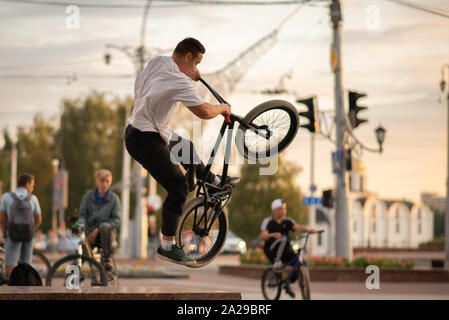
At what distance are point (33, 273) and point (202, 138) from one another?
415 cm

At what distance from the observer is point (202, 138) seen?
7.66 m

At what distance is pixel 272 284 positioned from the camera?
1720cm

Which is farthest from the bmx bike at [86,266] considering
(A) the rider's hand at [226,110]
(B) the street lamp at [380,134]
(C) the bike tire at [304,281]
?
(B) the street lamp at [380,134]

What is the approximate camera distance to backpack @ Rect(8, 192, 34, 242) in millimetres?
12258

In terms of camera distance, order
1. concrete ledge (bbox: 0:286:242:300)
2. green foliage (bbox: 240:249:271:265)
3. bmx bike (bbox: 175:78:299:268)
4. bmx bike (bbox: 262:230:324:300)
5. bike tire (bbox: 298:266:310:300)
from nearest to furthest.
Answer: bmx bike (bbox: 175:78:299:268) < concrete ledge (bbox: 0:286:242:300) < bike tire (bbox: 298:266:310:300) < bmx bike (bbox: 262:230:324:300) < green foliage (bbox: 240:249:271:265)

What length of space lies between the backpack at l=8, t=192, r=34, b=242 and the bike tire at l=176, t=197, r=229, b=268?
517 cm

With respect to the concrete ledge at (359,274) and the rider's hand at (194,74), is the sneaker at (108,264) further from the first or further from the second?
the concrete ledge at (359,274)

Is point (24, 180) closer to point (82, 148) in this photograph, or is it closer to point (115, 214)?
point (115, 214)

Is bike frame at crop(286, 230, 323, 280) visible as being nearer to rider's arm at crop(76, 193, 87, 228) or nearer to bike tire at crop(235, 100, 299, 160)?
rider's arm at crop(76, 193, 87, 228)

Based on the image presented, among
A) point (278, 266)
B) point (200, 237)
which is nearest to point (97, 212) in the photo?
Result: point (200, 237)

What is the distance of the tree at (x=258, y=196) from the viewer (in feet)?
274

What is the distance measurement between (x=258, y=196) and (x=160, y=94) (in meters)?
77.0

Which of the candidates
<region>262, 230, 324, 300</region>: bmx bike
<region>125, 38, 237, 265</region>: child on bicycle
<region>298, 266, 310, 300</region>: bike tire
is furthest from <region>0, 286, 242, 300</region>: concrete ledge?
<region>298, 266, 310, 300</region>: bike tire

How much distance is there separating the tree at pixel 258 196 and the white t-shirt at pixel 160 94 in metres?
75.7
